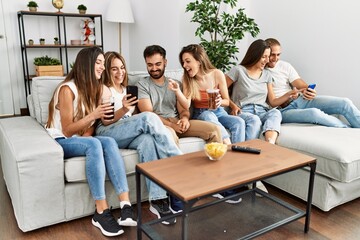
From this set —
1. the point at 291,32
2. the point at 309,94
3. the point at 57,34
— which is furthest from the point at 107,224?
the point at 57,34

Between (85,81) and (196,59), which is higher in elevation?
(196,59)

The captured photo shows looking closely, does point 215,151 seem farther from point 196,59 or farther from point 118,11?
point 118,11

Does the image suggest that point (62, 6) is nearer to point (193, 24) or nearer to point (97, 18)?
point (97, 18)

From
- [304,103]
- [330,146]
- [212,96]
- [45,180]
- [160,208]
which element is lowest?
[160,208]

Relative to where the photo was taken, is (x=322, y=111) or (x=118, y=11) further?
(x=118, y=11)

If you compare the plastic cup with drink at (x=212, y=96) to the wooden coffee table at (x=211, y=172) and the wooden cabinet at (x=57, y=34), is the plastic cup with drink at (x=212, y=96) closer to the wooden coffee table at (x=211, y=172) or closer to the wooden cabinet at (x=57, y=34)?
the wooden coffee table at (x=211, y=172)

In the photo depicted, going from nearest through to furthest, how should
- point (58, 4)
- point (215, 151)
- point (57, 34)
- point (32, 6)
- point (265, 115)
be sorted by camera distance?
point (215, 151) → point (265, 115) → point (32, 6) → point (58, 4) → point (57, 34)

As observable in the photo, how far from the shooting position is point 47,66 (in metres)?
4.25

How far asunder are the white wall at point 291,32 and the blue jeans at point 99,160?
222cm

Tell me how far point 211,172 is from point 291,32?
2389 millimetres

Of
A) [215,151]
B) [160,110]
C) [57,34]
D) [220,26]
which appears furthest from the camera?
[57,34]

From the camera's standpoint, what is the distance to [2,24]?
14.1 feet

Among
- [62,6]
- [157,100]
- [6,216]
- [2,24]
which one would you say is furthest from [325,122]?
[2,24]

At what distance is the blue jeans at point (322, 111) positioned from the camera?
100 inches
